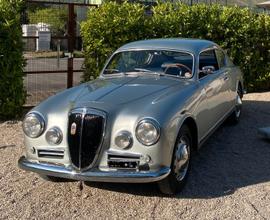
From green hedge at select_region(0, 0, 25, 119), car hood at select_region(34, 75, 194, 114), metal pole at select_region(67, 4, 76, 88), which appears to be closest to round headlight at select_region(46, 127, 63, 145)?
car hood at select_region(34, 75, 194, 114)

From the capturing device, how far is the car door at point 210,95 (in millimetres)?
6000

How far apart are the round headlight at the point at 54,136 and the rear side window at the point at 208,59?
2.39 metres

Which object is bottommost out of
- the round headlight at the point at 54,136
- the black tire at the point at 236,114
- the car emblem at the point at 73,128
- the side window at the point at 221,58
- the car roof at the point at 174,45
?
the black tire at the point at 236,114

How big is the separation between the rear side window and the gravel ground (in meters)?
1.22

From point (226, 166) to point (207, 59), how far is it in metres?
1.69

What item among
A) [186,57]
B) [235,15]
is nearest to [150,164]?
[186,57]

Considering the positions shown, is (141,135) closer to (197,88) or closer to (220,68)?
(197,88)

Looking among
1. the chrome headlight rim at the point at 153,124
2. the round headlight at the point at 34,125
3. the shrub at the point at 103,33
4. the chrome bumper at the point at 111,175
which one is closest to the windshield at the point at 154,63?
the chrome headlight rim at the point at 153,124

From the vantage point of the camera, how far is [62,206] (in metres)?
4.89

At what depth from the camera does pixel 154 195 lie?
5137 millimetres

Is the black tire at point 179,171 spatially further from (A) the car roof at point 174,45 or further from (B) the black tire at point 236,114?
(B) the black tire at point 236,114

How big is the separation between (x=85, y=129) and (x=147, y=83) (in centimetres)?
131

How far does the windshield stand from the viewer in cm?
621

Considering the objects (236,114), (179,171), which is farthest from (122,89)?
(236,114)
